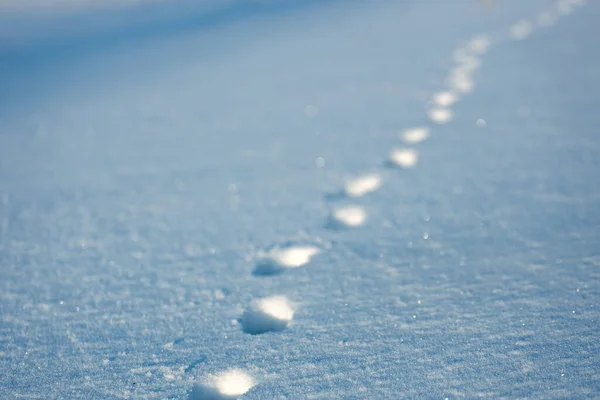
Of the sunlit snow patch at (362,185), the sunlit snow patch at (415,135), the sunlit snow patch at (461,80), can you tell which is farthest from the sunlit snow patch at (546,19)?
the sunlit snow patch at (362,185)

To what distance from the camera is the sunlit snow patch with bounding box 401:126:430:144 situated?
215 centimetres

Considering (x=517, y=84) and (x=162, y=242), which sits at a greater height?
(x=517, y=84)

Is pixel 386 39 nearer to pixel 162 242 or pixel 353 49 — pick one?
pixel 353 49

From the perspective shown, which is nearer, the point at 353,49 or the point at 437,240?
the point at 437,240

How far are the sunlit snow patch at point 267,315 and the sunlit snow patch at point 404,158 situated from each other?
835 mm

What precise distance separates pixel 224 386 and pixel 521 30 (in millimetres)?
3488

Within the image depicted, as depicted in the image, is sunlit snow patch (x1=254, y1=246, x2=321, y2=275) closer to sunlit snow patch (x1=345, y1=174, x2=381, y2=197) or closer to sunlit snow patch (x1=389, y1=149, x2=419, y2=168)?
sunlit snow patch (x1=345, y1=174, x2=381, y2=197)

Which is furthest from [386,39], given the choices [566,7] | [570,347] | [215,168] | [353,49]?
[570,347]

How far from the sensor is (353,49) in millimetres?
3562

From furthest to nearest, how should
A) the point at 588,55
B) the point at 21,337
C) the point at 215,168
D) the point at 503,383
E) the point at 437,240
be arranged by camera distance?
the point at 588,55
the point at 215,168
the point at 437,240
the point at 21,337
the point at 503,383

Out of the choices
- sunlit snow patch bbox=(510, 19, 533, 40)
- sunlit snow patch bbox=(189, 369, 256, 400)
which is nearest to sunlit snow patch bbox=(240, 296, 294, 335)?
sunlit snow patch bbox=(189, 369, 256, 400)

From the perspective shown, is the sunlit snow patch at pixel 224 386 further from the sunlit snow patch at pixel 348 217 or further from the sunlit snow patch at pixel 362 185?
the sunlit snow patch at pixel 362 185

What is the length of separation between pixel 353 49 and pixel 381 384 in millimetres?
2840

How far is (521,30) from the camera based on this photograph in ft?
12.3
